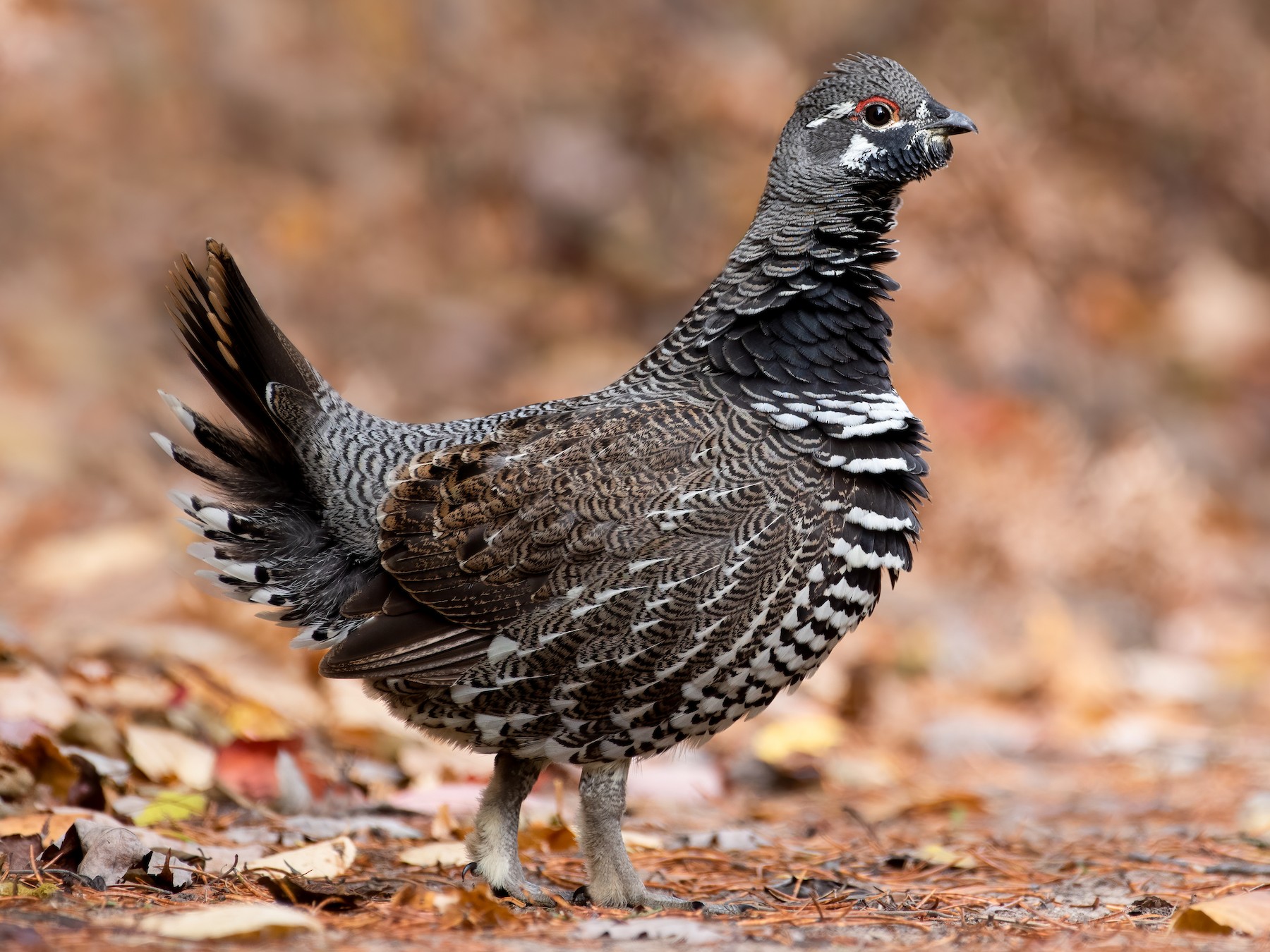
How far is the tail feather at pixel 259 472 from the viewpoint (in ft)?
12.2

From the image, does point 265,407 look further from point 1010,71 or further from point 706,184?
point 1010,71

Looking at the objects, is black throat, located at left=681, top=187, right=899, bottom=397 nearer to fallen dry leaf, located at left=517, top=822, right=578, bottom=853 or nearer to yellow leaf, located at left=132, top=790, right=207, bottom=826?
fallen dry leaf, located at left=517, top=822, right=578, bottom=853

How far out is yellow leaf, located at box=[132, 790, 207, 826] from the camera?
3832 millimetres

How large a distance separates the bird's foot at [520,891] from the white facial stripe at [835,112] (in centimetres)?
237

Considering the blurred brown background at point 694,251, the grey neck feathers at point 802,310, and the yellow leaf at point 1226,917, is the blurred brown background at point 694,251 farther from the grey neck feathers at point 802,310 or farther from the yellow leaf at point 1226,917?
the yellow leaf at point 1226,917

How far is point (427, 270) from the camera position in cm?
1100

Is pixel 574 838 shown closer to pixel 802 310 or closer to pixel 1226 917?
pixel 802 310

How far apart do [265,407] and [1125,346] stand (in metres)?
8.91

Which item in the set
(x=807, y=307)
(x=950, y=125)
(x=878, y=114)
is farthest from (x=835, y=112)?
(x=807, y=307)

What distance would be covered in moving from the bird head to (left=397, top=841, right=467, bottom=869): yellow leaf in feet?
7.25

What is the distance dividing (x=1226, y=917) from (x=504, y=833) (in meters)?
1.85

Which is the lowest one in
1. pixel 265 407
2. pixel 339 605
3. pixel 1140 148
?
pixel 339 605

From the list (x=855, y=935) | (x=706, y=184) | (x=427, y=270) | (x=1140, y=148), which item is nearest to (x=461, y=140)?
(x=427, y=270)

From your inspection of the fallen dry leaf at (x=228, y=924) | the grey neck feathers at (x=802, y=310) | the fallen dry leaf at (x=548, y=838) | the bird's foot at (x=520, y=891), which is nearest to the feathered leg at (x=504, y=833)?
the bird's foot at (x=520, y=891)
